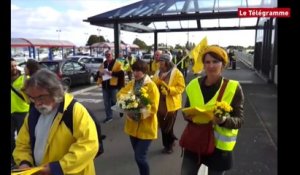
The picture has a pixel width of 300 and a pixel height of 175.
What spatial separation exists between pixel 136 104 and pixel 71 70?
532 inches

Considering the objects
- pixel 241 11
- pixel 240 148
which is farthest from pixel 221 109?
pixel 240 148

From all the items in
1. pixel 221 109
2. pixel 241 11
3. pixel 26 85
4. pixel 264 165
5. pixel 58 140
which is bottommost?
pixel 264 165

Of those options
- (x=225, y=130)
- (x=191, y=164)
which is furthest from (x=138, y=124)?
(x=225, y=130)

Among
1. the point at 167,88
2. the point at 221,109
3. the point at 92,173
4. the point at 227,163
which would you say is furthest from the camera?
the point at 167,88

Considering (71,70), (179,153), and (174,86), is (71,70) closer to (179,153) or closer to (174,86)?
(174,86)

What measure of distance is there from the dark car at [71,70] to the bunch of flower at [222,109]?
44.4 feet

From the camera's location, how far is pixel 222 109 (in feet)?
10.3

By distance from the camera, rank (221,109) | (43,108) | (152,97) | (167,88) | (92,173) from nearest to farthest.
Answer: (43,108) → (92,173) → (221,109) → (152,97) → (167,88)

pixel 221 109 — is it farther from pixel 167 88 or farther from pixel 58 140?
pixel 167 88

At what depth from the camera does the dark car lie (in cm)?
1622

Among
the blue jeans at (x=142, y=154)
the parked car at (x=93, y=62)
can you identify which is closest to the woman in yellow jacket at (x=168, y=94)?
the blue jeans at (x=142, y=154)

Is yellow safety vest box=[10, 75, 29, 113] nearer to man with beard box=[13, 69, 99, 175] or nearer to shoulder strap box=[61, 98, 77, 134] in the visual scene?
man with beard box=[13, 69, 99, 175]

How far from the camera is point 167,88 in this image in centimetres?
629
